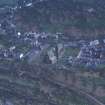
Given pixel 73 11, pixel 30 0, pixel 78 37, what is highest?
pixel 30 0

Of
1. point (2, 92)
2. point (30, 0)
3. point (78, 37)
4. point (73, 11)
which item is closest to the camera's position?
point (2, 92)

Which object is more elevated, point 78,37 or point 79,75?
point 78,37

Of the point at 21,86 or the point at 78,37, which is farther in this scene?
the point at 78,37

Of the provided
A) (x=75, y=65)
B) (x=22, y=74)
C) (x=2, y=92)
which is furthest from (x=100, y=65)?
(x=2, y=92)

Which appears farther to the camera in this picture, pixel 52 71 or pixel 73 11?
pixel 73 11

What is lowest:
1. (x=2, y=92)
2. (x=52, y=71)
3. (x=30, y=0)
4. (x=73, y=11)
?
(x=2, y=92)

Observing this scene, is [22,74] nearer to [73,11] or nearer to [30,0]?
[73,11]

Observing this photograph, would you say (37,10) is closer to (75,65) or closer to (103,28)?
(103,28)

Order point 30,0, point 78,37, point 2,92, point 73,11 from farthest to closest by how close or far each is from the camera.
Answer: point 30,0, point 73,11, point 78,37, point 2,92

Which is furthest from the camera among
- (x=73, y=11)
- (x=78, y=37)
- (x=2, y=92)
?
(x=73, y=11)

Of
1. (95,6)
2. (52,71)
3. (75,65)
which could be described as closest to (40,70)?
(52,71)
